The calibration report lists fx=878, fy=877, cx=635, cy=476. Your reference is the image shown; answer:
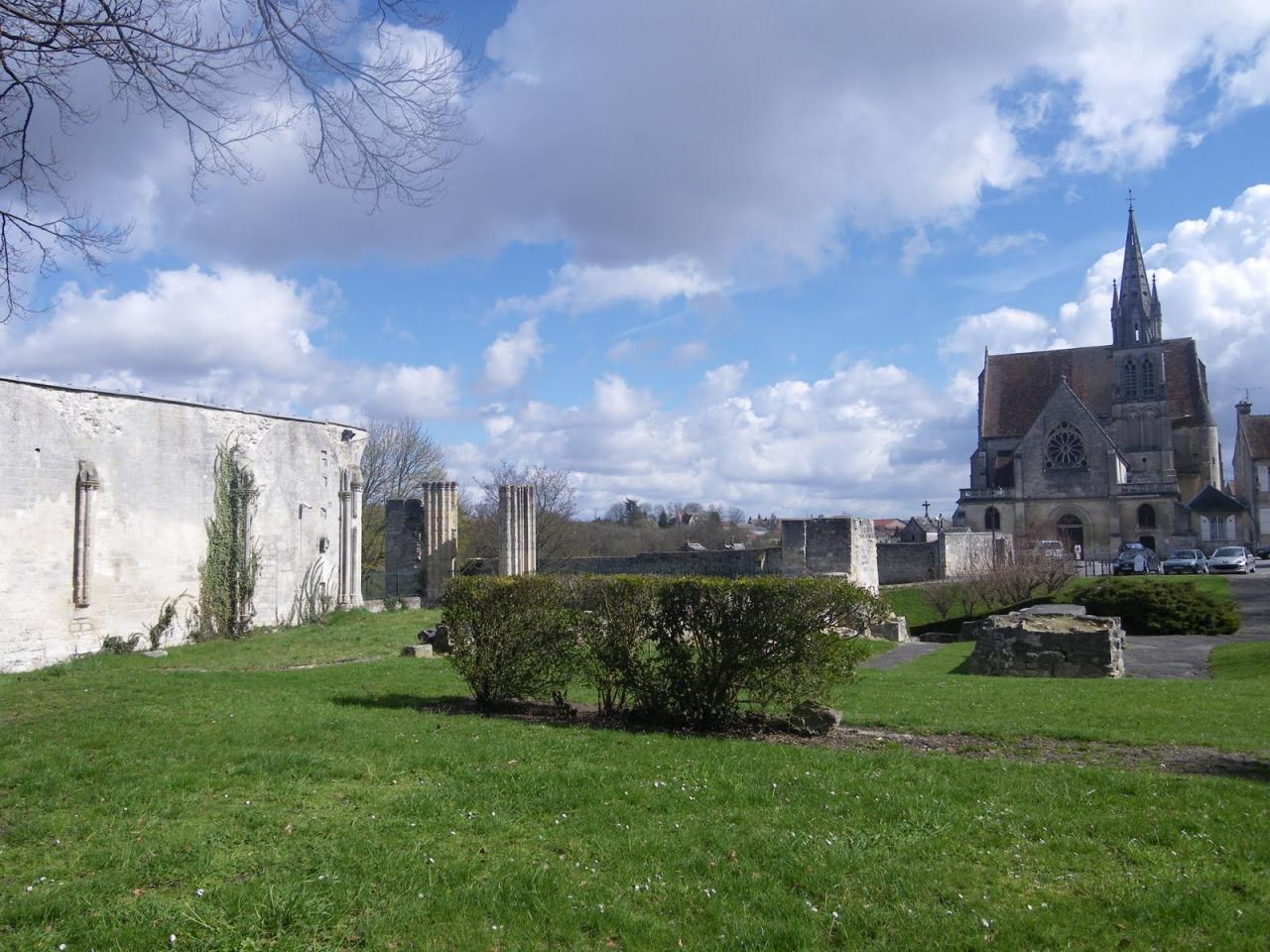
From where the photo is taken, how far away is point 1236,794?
542cm

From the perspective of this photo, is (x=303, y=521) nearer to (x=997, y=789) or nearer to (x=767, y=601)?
(x=767, y=601)

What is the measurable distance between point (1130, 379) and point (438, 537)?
183 ft

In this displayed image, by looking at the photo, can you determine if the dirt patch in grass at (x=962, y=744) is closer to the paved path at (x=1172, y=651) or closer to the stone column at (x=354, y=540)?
the paved path at (x=1172, y=651)

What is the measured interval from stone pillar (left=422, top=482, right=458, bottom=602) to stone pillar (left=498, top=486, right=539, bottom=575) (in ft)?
7.30

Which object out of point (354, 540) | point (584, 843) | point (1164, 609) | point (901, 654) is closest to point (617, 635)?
point (584, 843)

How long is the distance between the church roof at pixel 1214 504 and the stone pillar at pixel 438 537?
47.9m

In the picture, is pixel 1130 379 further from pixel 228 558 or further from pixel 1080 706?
pixel 228 558

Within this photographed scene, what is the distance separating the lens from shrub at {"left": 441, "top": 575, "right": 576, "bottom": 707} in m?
8.84

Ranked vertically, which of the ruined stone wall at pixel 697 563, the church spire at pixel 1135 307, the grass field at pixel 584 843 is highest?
the church spire at pixel 1135 307

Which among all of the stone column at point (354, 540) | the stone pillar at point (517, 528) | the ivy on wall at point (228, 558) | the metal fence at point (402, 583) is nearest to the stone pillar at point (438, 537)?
the metal fence at point (402, 583)

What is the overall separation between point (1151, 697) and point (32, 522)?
665 inches

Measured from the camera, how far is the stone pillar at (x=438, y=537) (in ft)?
90.9

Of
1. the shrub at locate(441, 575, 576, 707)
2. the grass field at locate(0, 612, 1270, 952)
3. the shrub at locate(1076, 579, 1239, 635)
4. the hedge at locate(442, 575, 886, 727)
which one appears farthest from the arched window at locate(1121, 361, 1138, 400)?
the shrub at locate(441, 575, 576, 707)

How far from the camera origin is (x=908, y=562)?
122 ft
